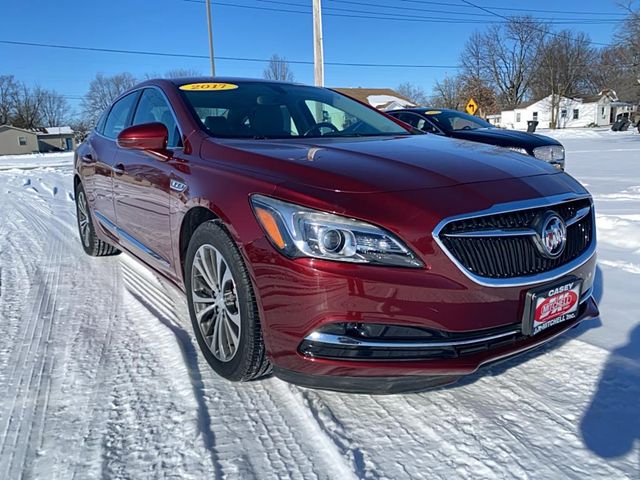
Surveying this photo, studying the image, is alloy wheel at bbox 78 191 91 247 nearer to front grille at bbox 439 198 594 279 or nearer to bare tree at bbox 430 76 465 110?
front grille at bbox 439 198 594 279

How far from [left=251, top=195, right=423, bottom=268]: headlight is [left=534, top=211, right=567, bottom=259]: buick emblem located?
56 cm

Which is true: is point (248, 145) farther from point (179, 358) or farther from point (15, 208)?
point (15, 208)

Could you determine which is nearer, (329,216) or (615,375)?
(329,216)

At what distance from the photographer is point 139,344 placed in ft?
9.53

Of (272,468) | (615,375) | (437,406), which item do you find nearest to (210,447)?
(272,468)

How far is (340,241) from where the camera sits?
74.0 inches

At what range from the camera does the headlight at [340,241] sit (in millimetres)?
1866

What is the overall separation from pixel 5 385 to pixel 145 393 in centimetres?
71

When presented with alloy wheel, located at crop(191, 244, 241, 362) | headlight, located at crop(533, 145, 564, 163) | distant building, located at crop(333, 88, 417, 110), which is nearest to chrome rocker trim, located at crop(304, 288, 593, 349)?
alloy wheel, located at crop(191, 244, 241, 362)

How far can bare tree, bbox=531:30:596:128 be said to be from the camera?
186 feet

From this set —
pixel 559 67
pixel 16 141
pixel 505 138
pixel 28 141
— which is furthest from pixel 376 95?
pixel 505 138

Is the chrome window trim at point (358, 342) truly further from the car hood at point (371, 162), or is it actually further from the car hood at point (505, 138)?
the car hood at point (505, 138)

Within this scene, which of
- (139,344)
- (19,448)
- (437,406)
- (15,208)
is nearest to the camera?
(19,448)

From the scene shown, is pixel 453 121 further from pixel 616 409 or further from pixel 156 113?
pixel 616 409
